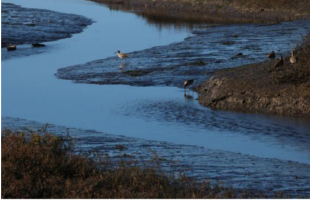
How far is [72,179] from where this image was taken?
32.5 ft

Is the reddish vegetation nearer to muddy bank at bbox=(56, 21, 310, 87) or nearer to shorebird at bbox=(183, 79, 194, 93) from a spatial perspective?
shorebird at bbox=(183, 79, 194, 93)

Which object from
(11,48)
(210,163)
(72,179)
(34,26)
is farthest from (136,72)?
(34,26)

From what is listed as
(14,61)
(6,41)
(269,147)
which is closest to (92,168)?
(269,147)

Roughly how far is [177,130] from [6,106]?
227 inches

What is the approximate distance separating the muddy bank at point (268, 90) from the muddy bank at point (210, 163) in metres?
4.84

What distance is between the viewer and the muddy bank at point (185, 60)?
24969 mm

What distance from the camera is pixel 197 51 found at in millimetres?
30969

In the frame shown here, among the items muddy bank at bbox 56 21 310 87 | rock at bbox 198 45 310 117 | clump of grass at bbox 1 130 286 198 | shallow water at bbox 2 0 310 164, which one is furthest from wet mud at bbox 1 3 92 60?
clump of grass at bbox 1 130 286 198

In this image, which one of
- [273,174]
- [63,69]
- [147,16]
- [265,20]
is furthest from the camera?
[147,16]

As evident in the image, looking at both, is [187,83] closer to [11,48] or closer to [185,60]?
[185,60]

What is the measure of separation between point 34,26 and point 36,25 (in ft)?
1.99

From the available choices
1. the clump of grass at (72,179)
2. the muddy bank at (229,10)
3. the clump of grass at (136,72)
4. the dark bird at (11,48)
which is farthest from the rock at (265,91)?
the muddy bank at (229,10)

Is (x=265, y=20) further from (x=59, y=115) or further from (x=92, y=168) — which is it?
(x=92, y=168)

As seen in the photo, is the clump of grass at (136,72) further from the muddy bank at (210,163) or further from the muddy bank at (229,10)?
the muddy bank at (229,10)
